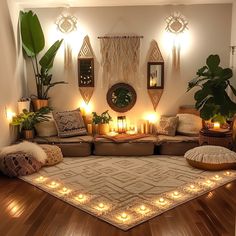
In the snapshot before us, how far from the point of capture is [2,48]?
4039 millimetres

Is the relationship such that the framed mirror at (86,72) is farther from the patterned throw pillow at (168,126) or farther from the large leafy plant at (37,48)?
the patterned throw pillow at (168,126)

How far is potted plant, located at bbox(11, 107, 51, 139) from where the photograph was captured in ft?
14.4

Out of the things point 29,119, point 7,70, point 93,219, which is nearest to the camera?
point 93,219

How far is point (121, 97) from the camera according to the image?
502 centimetres

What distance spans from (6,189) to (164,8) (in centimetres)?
377

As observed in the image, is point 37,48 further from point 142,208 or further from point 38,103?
point 142,208

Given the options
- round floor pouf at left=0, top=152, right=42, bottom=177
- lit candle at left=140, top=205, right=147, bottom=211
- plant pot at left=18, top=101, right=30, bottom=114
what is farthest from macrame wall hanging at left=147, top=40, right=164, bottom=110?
lit candle at left=140, top=205, right=147, bottom=211

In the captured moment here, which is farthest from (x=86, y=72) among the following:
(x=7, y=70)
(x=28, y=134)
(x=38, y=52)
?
(x=28, y=134)

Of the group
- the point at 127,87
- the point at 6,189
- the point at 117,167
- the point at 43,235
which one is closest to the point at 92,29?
the point at 127,87

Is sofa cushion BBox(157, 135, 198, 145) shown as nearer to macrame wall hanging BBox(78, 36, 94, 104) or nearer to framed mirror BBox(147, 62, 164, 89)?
framed mirror BBox(147, 62, 164, 89)

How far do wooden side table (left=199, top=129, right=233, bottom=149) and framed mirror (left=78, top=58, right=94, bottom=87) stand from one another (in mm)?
2169

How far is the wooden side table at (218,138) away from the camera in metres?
4.03

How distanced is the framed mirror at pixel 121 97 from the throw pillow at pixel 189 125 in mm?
948

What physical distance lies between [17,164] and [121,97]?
7.27 feet
